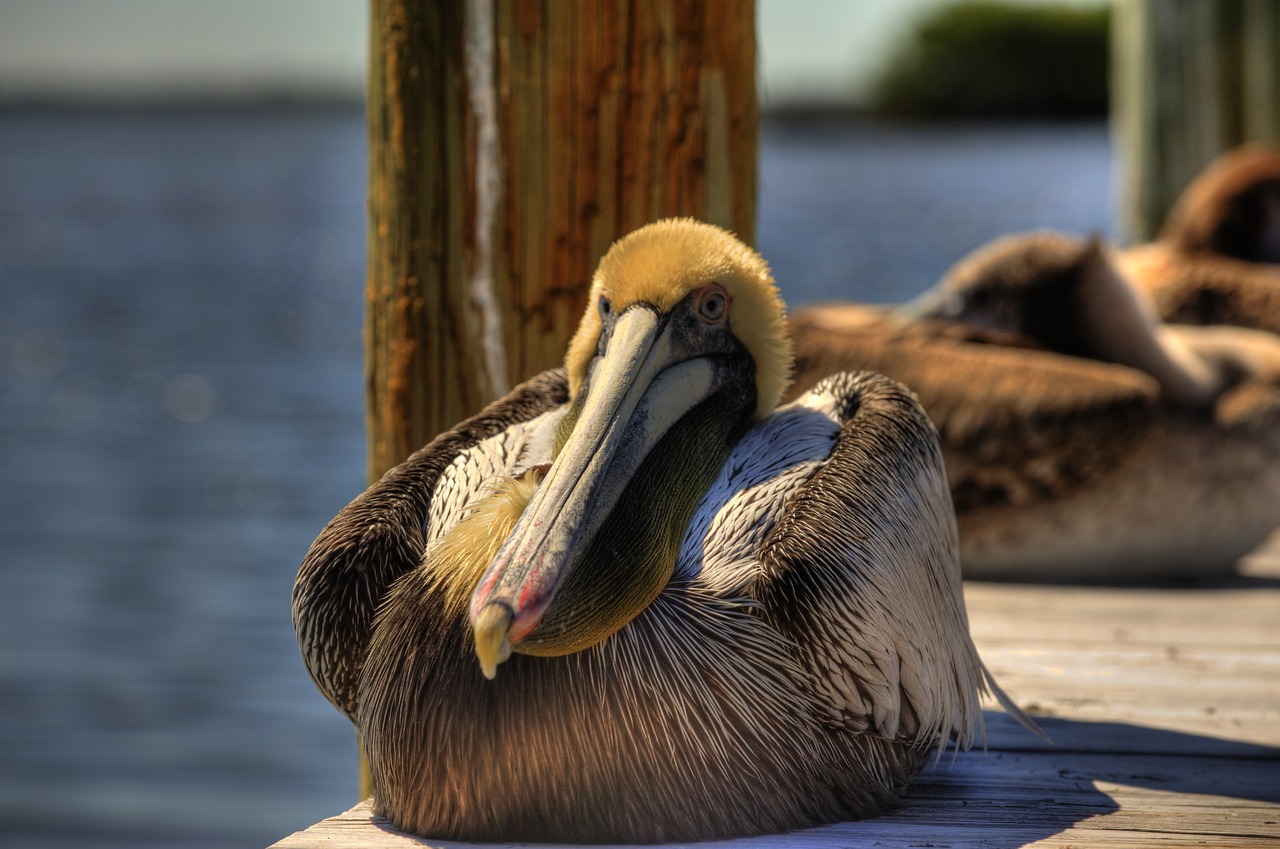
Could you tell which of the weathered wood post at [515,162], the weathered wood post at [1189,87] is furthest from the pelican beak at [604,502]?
the weathered wood post at [1189,87]

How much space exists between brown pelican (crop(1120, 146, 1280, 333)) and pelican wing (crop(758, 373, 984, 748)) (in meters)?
3.28

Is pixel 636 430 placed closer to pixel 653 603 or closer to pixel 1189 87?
pixel 653 603

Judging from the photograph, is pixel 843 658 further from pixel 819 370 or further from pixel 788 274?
pixel 788 274

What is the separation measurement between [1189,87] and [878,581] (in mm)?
6261

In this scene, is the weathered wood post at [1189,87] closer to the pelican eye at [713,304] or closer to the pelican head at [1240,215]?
the pelican head at [1240,215]

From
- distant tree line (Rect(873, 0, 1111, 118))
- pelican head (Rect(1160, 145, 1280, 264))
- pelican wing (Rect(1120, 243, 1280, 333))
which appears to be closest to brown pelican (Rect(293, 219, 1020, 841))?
pelican wing (Rect(1120, 243, 1280, 333))

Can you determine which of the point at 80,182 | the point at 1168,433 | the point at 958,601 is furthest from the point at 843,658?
the point at 80,182

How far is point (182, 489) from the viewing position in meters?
13.8

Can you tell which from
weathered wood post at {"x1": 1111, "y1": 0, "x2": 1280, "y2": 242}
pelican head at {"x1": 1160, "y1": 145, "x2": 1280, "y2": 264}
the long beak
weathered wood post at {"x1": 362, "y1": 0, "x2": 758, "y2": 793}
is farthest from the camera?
weathered wood post at {"x1": 1111, "y1": 0, "x2": 1280, "y2": 242}

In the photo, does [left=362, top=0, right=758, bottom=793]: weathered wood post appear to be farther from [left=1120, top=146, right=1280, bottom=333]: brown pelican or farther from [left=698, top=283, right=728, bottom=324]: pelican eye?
[left=1120, top=146, right=1280, bottom=333]: brown pelican

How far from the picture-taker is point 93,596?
10680mm

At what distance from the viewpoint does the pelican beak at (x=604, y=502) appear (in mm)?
2045

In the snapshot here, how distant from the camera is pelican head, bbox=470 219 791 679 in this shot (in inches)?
82.4

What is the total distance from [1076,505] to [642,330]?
259 centimetres
